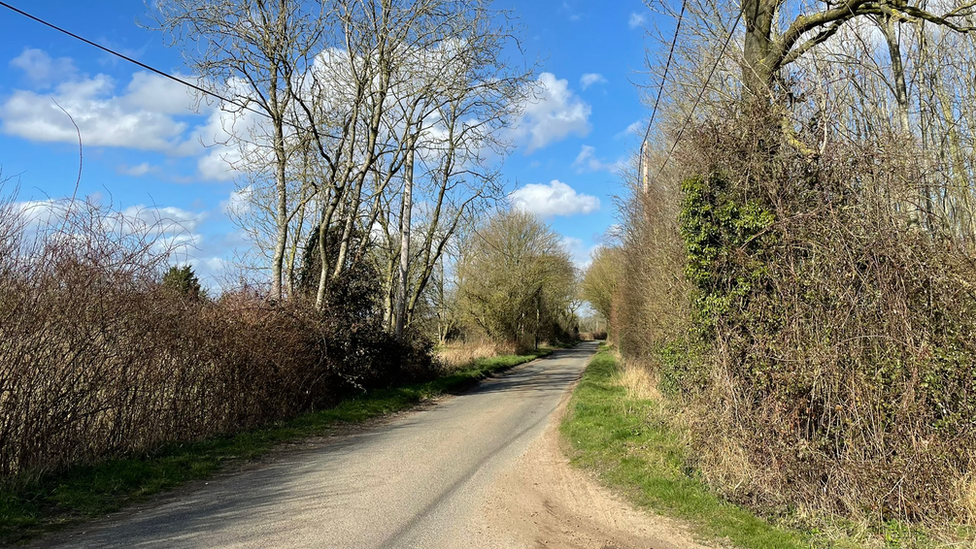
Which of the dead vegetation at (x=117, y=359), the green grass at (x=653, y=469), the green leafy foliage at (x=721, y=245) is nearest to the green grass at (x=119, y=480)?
the dead vegetation at (x=117, y=359)

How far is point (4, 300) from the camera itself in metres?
6.55

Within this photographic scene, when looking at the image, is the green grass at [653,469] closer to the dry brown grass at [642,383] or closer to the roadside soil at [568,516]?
the roadside soil at [568,516]

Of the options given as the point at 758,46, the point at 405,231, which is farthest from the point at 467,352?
the point at 758,46

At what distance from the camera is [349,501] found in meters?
6.27

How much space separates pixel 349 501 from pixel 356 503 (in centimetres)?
12

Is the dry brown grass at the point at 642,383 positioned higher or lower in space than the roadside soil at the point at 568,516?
higher

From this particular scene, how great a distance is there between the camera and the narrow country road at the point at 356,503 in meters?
5.11

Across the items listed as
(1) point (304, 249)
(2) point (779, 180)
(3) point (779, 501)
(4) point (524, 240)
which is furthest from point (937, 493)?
(4) point (524, 240)

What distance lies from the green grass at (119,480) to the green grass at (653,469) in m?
4.93

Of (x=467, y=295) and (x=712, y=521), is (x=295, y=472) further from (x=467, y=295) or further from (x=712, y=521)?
(x=467, y=295)

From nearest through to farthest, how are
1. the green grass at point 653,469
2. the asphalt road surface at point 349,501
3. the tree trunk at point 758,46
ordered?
1. the asphalt road surface at point 349,501
2. the green grass at point 653,469
3. the tree trunk at point 758,46

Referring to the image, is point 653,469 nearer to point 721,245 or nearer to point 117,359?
point 721,245

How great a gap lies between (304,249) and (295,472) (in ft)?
33.8

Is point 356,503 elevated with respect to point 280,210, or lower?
lower
